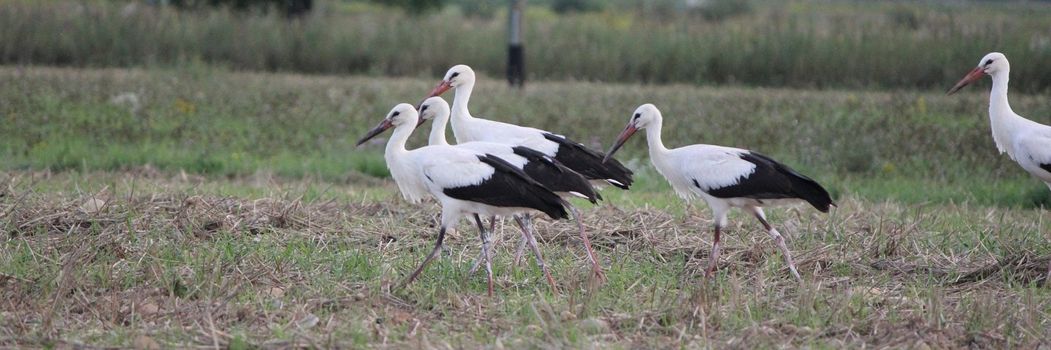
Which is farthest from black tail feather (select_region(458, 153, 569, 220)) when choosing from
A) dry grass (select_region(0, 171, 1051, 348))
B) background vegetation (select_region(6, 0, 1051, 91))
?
background vegetation (select_region(6, 0, 1051, 91))

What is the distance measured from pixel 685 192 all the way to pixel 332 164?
3.60 meters

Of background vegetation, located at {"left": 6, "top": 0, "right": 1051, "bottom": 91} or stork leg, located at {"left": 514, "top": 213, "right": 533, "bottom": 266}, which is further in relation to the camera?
background vegetation, located at {"left": 6, "top": 0, "right": 1051, "bottom": 91}

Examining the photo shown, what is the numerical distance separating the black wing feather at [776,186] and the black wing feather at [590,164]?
0.72m

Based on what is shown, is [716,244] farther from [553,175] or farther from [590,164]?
[590,164]

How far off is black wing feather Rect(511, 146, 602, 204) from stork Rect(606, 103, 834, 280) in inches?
18.4

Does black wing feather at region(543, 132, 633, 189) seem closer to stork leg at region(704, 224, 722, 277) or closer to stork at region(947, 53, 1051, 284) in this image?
stork leg at region(704, 224, 722, 277)

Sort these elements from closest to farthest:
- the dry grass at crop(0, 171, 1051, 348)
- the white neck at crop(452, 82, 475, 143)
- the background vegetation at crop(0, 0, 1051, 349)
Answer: the dry grass at crop(0, 171, 1051, 348), the background vegetation at crop(0, 0, 1051, 349), the white neck at crop(452, 82, 475, 143)

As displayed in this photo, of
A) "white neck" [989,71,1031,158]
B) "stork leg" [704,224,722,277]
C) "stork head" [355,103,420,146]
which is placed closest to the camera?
"stork leg" [704,224,722,277]

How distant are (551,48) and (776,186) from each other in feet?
30.3

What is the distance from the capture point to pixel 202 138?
1023 centimetres

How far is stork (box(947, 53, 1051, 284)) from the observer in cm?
683

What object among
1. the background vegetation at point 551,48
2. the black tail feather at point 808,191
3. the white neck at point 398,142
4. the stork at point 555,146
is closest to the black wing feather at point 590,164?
the stork at point 555,146

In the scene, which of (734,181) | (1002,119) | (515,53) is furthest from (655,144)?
(515,53)

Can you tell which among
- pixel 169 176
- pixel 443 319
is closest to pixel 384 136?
pixel 169 176
